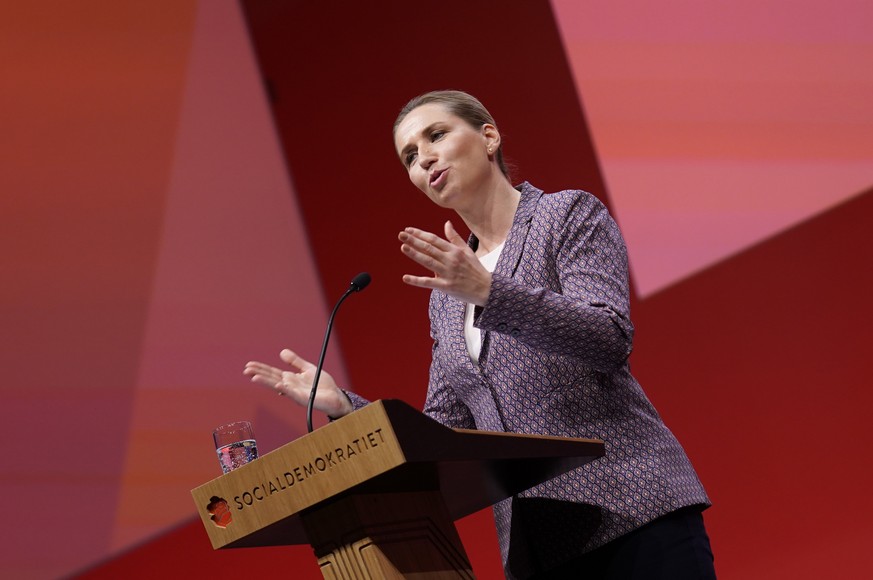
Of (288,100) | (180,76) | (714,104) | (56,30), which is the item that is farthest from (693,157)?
(56,30)

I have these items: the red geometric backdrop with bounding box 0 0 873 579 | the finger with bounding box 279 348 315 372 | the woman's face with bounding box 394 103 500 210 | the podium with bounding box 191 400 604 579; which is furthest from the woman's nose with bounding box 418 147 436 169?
the red geometric backdrop with bounding box 0 0 873 579

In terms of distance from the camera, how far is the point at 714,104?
301 cm

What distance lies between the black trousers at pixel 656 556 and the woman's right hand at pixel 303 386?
0.46 metres

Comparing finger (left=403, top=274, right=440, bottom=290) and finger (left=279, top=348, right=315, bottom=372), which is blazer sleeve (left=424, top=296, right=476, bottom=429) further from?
finger (left=403, top=274, right=440, bottom=290)

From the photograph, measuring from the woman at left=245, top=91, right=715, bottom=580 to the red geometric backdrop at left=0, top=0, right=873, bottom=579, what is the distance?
1.36 meters

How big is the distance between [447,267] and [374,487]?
301 millimetres

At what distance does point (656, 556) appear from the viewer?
58.2 inches

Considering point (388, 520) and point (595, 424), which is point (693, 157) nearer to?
point (595, 424)

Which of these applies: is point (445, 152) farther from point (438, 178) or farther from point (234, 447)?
point (234, 447)

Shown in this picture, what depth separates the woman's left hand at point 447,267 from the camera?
4.31 feet

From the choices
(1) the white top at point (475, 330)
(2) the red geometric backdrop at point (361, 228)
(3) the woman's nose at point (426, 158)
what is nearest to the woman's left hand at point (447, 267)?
(1) the white top at point (475, 330)

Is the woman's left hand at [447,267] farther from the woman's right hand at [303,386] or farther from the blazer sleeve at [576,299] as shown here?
the woman's right hand at [303,386]

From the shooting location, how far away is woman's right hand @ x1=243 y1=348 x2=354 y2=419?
1709 mm

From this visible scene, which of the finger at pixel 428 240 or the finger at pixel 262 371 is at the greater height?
the finger at pixel 262 371
